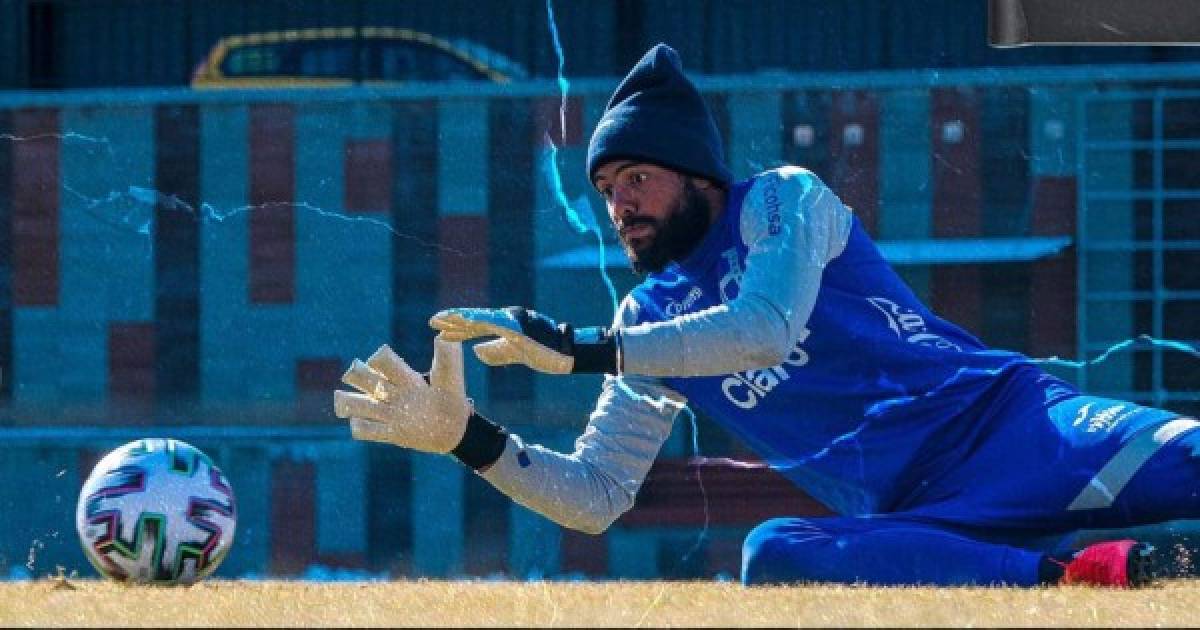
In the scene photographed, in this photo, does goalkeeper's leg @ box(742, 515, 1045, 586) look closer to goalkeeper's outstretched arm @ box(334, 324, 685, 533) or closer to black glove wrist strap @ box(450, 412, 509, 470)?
goalkeeper's outstretched arm @ box(334, 324, 685, 533)

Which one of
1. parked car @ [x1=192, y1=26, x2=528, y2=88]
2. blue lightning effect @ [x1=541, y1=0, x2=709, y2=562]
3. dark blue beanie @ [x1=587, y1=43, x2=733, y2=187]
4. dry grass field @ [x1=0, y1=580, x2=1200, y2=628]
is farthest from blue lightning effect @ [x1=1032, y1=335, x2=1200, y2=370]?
dry grass field @ [x1=0, y1=580, x2=1200, y2=628]

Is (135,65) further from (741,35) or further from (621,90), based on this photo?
(621,90)

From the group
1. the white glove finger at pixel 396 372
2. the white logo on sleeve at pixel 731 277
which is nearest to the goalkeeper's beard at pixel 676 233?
the white logo on sleeve at pixel 731 277

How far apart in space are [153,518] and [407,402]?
0.69 metres

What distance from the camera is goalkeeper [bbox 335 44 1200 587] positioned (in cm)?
595

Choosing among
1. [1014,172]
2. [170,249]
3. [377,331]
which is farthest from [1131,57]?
[170,249]

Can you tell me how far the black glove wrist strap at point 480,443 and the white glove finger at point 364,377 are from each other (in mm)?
269

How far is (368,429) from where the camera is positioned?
19.9 ft

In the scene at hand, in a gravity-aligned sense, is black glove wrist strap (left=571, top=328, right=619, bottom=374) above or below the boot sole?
above

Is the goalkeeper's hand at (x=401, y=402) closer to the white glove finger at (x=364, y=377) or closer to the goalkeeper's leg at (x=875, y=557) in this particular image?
the white glove finger at (x=364, y=377)

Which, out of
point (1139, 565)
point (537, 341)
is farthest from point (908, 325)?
point (537, 341)

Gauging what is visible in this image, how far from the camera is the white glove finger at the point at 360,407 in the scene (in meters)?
6.05

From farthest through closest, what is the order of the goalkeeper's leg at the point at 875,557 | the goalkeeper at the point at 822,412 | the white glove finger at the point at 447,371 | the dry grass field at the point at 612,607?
1. the white glove finger at the point at 447,371
2. the goalkeeper at the point at 822,412
3. the goalkeeper's leg at the point at 875,557
4. the dry grass field at the point at 612,607

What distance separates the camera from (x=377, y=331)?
10891mm
